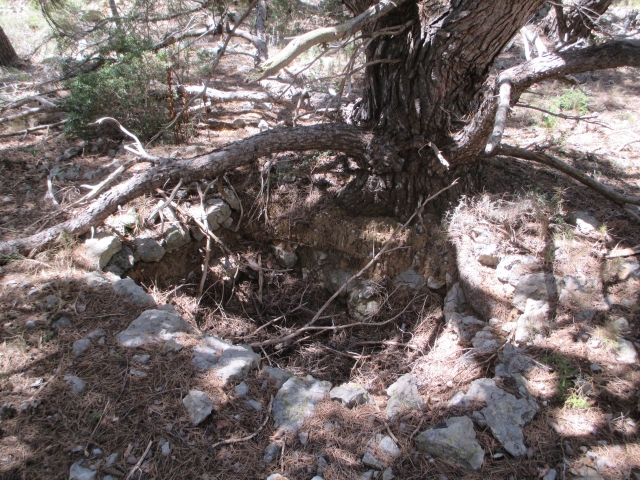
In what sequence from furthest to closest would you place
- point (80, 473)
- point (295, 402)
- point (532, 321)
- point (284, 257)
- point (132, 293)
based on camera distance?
point (284, 257), point (132, 293), point (532, 321), point (295, 402), point (80, 473)

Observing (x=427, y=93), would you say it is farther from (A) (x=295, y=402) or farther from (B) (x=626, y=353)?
(A) (x=295, y=402)

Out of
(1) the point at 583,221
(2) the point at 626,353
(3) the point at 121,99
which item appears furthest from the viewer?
(3) the point at 121,99

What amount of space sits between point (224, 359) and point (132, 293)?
1.00m

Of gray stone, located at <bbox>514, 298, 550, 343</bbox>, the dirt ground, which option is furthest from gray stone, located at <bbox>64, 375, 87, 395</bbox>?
gray stone, located at <bbox>514, 298, 550, 343</bbox>

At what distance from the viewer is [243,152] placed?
152 inches

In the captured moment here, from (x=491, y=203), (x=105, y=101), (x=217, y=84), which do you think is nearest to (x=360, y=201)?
(x=491, y=203)

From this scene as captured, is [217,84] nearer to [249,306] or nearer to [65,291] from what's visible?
[249,306]

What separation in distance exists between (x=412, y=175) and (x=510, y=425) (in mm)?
2339

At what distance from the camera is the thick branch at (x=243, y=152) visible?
12.1 ft

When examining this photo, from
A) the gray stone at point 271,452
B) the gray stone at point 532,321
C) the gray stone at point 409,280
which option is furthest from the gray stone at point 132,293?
the gray stone at point 532,321

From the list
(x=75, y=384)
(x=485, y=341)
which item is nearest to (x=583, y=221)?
(x=485, y=341)

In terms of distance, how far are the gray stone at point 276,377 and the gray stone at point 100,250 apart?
5.76 feet

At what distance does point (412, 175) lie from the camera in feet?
12.7

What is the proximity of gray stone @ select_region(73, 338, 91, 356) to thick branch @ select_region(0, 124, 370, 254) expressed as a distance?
133 centimetres
